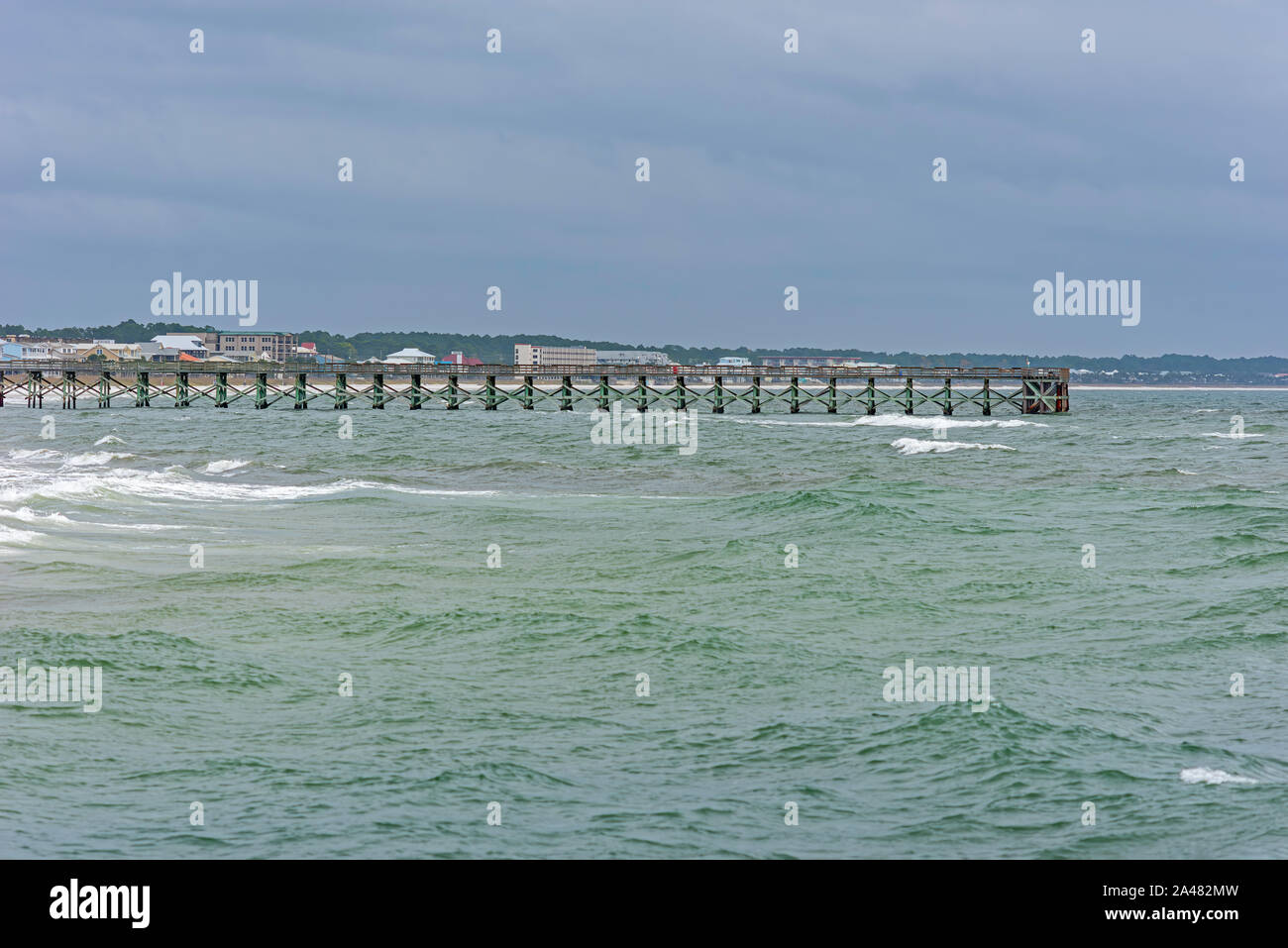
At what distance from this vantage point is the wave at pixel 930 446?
48.6m

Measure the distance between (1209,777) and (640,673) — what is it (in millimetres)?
5154

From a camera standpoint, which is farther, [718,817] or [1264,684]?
[1264,684]

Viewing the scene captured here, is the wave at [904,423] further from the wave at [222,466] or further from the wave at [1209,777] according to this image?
the wave at [1209,777]

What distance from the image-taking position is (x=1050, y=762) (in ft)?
32.3

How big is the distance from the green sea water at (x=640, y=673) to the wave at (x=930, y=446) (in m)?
19.8

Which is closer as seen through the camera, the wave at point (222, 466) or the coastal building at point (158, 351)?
the wave at point (222, 466)

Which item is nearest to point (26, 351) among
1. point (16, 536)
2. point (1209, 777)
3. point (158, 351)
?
point (158, 351)

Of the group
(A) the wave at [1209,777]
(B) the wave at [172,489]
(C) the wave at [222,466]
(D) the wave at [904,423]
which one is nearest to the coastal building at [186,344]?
(D) the wave at [904,423]

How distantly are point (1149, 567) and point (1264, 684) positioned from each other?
727 centimetres

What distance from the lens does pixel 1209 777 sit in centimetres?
949

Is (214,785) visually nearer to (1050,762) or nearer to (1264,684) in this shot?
(1050,762)

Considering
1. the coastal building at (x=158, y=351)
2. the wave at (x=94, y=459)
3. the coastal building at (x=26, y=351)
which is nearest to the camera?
the wave at (x=94, y=459)
